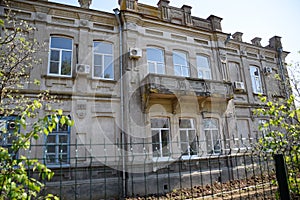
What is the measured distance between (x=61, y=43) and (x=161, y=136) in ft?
20.7

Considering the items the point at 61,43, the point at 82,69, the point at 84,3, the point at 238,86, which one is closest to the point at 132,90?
the point at 82,69

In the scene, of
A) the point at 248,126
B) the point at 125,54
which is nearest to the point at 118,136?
the point at 125,54

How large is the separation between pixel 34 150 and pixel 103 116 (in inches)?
116

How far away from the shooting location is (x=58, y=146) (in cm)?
866

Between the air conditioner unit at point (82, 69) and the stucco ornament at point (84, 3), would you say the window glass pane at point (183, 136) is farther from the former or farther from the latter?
the stucco ornament at point (84, 3)

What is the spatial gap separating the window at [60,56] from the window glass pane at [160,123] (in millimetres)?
4402

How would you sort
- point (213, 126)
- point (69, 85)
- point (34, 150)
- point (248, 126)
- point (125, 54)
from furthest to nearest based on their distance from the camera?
point (248, 126), point (213, 126), point (125, 54), point (69, 85), point (34, 150)

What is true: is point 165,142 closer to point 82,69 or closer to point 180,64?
point 180,64

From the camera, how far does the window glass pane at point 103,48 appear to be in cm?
1040

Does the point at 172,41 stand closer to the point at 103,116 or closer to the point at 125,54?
the point at 125,54

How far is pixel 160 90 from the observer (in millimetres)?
9688

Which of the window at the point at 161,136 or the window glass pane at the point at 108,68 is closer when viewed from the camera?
the window at the point at 161,136

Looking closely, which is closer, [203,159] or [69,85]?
[69,85]

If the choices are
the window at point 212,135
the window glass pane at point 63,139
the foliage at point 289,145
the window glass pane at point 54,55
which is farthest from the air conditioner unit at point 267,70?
the window glass pane at point 63,139
